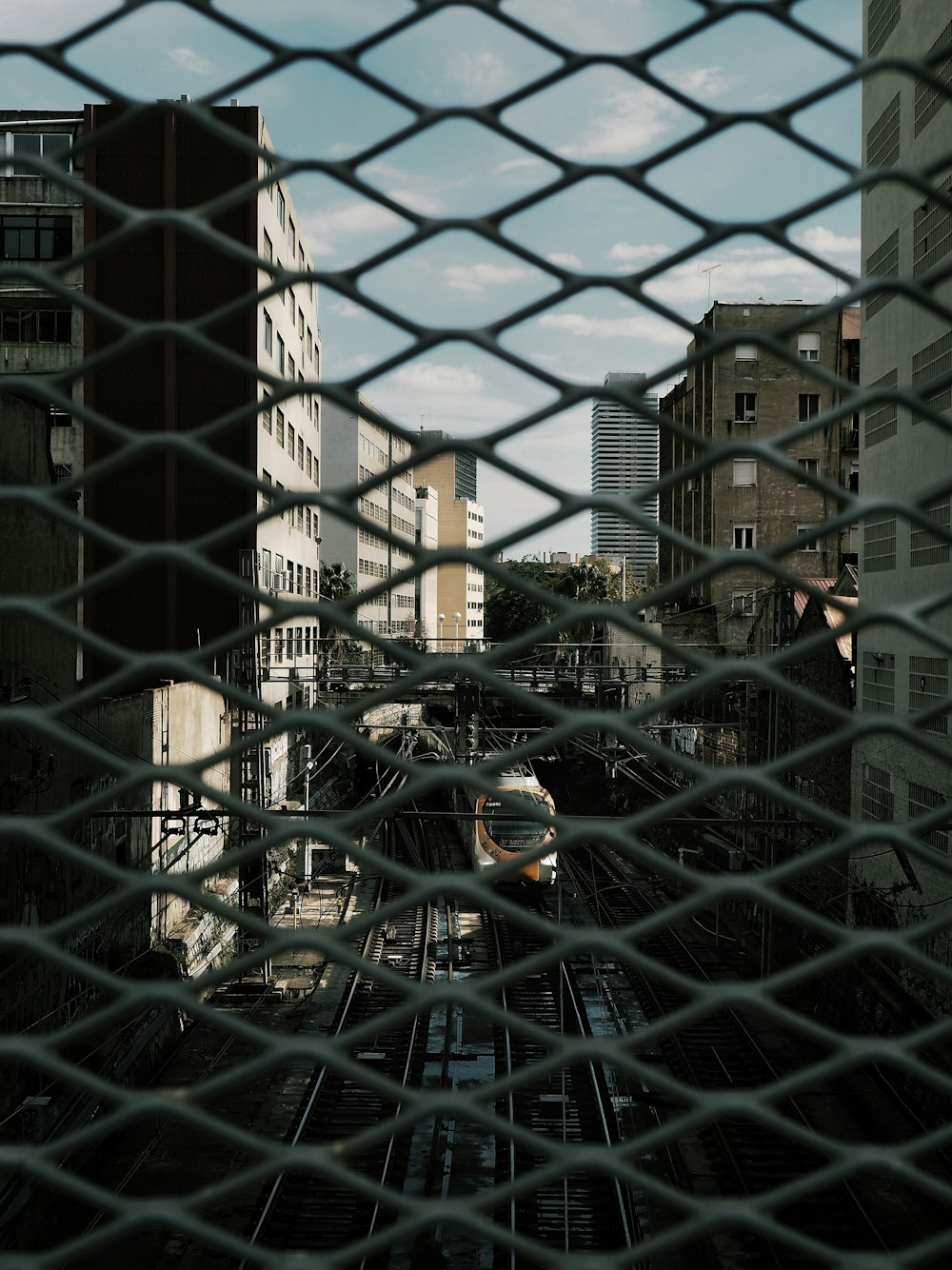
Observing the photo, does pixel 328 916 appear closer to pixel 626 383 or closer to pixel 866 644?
pixel 866 644

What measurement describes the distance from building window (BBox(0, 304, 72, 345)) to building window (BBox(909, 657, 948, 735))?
1971 centimetres

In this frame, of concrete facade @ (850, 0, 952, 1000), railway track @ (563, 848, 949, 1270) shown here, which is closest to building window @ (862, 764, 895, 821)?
concrete facade @ (850, 0, 952, 1000)

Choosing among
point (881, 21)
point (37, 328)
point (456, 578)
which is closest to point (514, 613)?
point (456, 578)

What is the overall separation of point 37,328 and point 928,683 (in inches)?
808

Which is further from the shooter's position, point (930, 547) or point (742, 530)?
point (742, 530)

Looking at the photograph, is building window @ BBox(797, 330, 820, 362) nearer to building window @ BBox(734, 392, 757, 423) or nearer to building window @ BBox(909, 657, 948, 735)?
building window @ BBox(734, 392, 757, 423)

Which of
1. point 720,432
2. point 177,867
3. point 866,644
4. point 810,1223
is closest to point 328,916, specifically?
point 177,867

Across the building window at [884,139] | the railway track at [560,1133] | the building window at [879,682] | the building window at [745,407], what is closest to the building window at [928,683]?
the building window at [879,682]

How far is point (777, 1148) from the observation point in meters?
9.59

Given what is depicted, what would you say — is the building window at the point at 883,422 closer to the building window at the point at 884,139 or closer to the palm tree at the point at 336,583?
the building window at the point at 884,139

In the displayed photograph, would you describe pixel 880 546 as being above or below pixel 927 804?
above

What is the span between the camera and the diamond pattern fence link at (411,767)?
1.24 meters

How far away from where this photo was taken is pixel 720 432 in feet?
92.6

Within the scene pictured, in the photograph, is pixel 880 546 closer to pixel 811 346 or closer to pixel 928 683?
pixel 928 683
